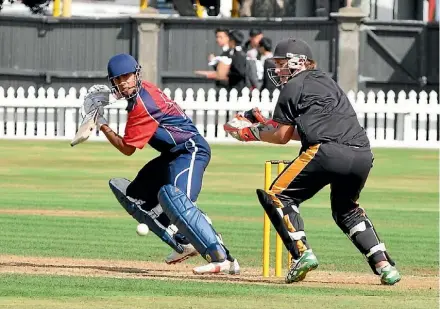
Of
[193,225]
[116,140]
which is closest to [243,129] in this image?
[193,225]

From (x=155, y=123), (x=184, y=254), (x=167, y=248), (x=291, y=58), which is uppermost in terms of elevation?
(x=291, y=58)

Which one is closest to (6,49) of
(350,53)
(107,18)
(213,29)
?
(107,18)

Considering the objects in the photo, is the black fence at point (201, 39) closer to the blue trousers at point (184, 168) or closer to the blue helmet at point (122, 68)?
the blue trousers at point (184, 168)

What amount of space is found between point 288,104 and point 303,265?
1.24 metres

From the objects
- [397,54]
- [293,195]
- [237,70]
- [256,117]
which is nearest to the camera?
[293,195]

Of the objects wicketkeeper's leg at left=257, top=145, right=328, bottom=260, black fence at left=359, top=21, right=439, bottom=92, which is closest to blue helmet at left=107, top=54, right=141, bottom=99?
wicketkeeper's leg at left=257, top=145, right=328, bottom=260

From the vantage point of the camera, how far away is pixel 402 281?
12.3 metres

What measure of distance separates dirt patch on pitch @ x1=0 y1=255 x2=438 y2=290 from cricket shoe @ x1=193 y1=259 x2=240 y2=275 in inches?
2.0

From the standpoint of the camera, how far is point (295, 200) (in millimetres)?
11555

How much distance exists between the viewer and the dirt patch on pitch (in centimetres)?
1199

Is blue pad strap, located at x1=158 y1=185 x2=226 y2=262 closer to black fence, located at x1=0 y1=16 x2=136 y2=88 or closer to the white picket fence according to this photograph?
the white picket fence

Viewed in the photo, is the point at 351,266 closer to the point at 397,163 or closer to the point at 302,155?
the point at 302,155

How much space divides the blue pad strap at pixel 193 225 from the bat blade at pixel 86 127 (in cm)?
81

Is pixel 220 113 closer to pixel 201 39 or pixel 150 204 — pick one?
pixel 201 39
